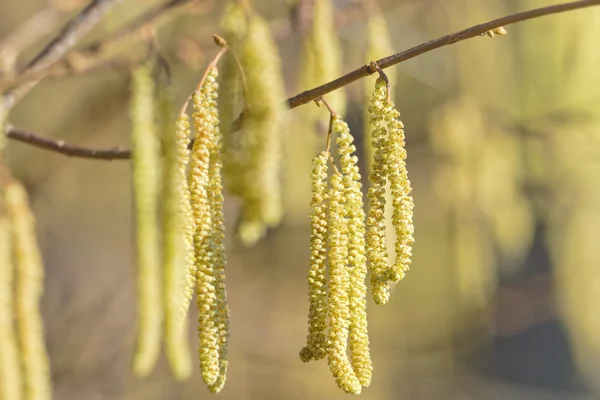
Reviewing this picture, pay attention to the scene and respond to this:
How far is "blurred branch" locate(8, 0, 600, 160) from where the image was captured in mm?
510

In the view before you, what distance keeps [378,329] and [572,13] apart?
1622mm

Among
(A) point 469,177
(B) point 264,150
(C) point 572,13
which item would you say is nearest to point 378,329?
(A) point 469,177

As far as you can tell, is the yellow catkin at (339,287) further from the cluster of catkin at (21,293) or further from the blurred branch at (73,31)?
the blurred branch at (73,31)

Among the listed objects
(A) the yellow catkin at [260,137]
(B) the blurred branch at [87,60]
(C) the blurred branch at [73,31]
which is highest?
(C) the blurred branch at [73,31]

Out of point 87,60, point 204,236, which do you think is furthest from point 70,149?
point 204,236

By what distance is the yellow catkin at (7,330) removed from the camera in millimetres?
650

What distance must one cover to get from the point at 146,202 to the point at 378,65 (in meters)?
0.23

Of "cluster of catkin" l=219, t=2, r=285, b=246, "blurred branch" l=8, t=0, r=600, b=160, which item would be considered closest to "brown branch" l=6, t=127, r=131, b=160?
"blurred branch" l=8, t=0, r=600, b=160

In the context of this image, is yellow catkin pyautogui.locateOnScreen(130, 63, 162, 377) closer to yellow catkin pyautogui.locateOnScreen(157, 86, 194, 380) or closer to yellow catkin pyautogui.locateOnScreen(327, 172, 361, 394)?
yellow catkin pyautogui.locateOnScreen(157, 86, 194, 380)

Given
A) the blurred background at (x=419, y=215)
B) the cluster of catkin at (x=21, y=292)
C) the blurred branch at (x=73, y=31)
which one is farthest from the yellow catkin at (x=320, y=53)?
the cluster of catkin at (x=21, y=292)

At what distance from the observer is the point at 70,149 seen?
77cm

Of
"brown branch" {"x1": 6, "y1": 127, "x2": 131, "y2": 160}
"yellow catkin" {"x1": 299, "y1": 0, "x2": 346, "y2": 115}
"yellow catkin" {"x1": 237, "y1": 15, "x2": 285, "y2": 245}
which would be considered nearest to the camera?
"yellow catkin" {"x1": 237, "y1": 15, "x2": 285, "y2": 245}

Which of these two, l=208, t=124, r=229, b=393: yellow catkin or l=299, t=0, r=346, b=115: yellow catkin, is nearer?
l=208, t=124, r=229, b=393: yellow catkin

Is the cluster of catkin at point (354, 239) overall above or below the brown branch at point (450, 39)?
below
